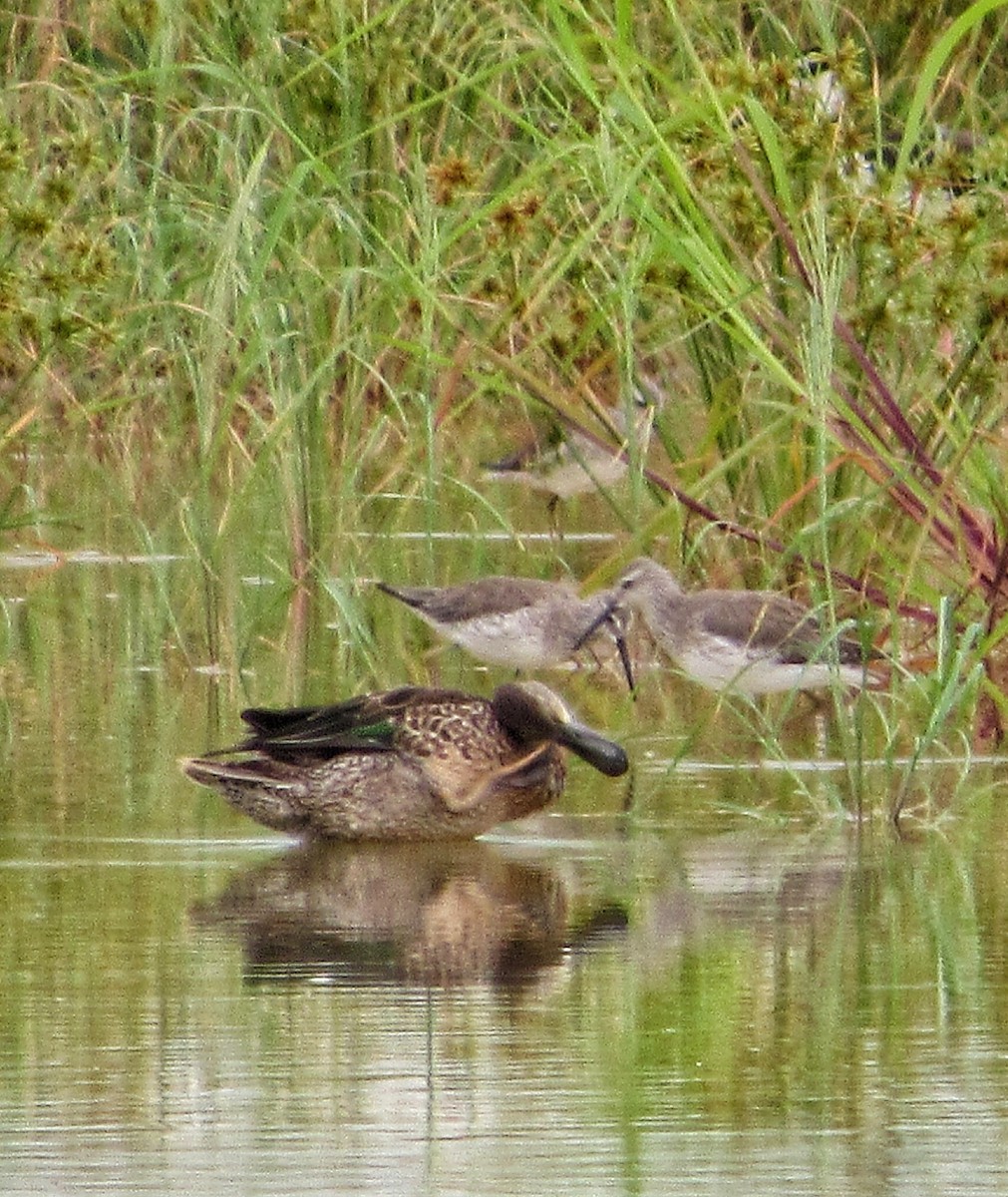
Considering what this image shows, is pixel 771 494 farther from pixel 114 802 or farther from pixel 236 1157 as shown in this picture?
pixel 236 1157

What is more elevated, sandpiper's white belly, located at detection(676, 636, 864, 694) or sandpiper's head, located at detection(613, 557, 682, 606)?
sandpiper's head, located at detection(613, 557, 682, 606)

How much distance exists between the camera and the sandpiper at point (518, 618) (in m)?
8.98

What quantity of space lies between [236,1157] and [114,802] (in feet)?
9.22

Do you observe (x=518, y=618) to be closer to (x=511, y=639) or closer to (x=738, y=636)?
(x=511, y=639)

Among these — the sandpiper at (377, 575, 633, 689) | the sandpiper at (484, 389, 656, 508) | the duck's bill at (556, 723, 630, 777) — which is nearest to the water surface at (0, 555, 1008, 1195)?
the duck's bill at (556, 723, 630, 777)

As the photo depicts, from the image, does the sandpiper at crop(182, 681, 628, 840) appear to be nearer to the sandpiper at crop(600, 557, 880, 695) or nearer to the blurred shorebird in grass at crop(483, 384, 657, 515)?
the sandpiper at crop(600, 557, 880, 695)

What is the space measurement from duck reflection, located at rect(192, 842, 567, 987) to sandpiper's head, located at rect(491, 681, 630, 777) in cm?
26

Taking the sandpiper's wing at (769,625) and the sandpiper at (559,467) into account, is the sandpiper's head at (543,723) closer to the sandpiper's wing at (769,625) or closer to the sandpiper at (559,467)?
the sandpiper's wing at (769,625)

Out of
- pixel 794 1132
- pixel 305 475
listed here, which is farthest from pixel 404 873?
pixel 305 475

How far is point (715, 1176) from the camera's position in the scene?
405 centimetres

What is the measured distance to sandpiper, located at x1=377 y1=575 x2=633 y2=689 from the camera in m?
8.98

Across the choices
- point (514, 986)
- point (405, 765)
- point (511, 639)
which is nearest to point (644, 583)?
point (511, 639)

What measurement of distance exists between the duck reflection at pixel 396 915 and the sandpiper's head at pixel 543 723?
0.84ft

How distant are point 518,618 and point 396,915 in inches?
125
